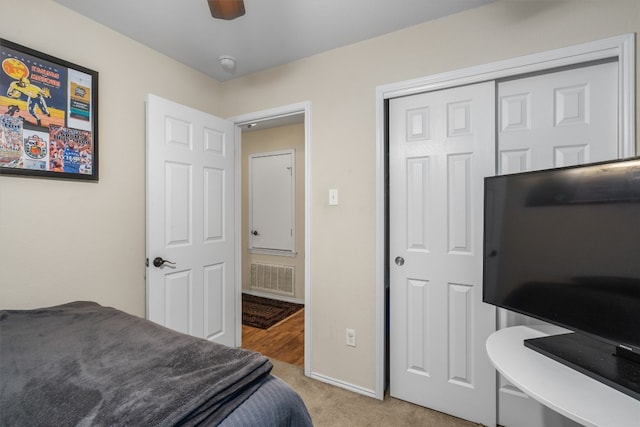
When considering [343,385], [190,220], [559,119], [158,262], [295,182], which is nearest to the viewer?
[559,119]

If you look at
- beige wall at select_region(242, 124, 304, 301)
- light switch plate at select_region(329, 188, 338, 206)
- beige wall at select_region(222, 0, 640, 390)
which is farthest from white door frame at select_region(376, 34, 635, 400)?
beige wall at select_region(242, 124, 304, 301)

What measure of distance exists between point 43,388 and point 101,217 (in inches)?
48.4

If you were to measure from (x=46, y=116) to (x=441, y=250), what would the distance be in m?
2.37

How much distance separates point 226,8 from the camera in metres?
1.07

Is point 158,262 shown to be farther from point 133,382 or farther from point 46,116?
point 133,382

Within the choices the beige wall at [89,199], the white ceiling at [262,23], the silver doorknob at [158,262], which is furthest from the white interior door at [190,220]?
the white ceiling at [262,23]

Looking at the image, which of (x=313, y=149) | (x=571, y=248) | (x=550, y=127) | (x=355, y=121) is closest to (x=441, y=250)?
(x=571, y=248)

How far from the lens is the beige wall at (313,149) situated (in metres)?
1.48

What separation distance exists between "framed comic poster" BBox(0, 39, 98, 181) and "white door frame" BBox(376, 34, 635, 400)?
5.85 feet

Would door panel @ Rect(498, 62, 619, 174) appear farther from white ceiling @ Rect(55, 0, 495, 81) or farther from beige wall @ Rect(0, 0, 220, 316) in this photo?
beige wall @ Rect(0, 0, 220, 316)

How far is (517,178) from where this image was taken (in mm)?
1322

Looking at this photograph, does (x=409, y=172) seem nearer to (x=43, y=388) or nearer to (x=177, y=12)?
(x=177, y=12)

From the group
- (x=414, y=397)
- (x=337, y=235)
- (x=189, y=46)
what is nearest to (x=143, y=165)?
(x=189, y=46)

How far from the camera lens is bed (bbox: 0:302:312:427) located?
0.73 metres
